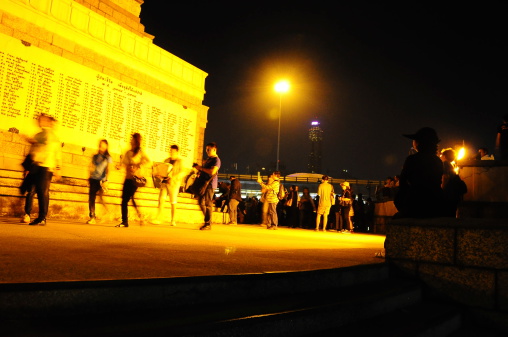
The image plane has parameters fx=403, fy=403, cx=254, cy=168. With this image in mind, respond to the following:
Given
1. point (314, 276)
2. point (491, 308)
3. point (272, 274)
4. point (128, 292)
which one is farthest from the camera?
point (491, 308)

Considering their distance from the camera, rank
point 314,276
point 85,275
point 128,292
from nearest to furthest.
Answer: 1. point 128,292
2. point 85,275
3. point 314,276

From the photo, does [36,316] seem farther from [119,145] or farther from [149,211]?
[119,145]

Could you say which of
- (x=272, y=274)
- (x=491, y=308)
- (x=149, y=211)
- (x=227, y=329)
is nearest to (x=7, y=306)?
(x=227, y=329)

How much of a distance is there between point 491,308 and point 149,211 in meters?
8.61

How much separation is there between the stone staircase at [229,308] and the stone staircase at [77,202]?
276 inches

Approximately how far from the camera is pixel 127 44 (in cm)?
1302

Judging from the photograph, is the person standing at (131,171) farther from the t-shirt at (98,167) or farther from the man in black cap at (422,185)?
the man in black cap at (422,185)

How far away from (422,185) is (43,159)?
5.91m

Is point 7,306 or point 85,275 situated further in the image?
point 85,275

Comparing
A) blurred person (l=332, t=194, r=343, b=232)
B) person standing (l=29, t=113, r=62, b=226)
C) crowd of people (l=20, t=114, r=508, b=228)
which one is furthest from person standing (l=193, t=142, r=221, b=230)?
blurred person (l=332, t=194, r=343, b=232)

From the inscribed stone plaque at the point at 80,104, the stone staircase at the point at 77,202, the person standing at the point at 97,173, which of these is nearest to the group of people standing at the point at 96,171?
the person standing at the point at 97,173

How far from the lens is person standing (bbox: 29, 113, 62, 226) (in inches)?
267

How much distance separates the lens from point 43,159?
22.2ft

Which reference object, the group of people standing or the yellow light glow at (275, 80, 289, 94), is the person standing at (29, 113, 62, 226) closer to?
the group of people standing
